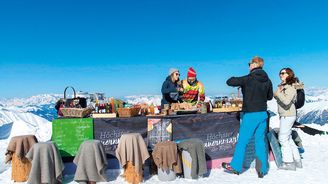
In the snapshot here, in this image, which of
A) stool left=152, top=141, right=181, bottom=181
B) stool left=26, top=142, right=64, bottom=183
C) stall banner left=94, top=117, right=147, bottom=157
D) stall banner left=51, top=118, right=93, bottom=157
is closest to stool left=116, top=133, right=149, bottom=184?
stool left=152, top=141, right=181, bottom=181

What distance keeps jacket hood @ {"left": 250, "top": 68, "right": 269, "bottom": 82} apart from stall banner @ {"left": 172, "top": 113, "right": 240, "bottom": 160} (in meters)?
1.26

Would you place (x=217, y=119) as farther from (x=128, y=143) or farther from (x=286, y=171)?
(x=128, y=143)

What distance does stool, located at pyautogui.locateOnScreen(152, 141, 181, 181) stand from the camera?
5078 mm

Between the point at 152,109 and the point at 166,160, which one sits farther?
the point at 152,109

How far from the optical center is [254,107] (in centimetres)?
514

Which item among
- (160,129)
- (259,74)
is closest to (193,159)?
(160,129)

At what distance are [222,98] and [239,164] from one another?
1799mm

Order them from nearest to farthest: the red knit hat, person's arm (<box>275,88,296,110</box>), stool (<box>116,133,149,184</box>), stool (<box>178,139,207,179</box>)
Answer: stool (<box>116,133,149,184</box>) → stool (<box>178,139,207,179</box>) → person's arm (<box>275,88,296,110</box>) → the red knit hat

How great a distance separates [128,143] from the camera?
4.99 meters

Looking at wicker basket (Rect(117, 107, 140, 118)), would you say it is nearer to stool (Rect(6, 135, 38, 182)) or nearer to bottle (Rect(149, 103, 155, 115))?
bottle (Rect(149, 103, 155, 115))

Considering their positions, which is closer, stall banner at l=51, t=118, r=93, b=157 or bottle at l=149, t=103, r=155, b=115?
stall banner at l=51, t=118, r=93, b=157

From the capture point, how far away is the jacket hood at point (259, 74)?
5.14 metres

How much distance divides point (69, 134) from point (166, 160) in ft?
6.43

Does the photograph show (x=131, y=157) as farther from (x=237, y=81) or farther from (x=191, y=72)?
(x=191, y=72)
